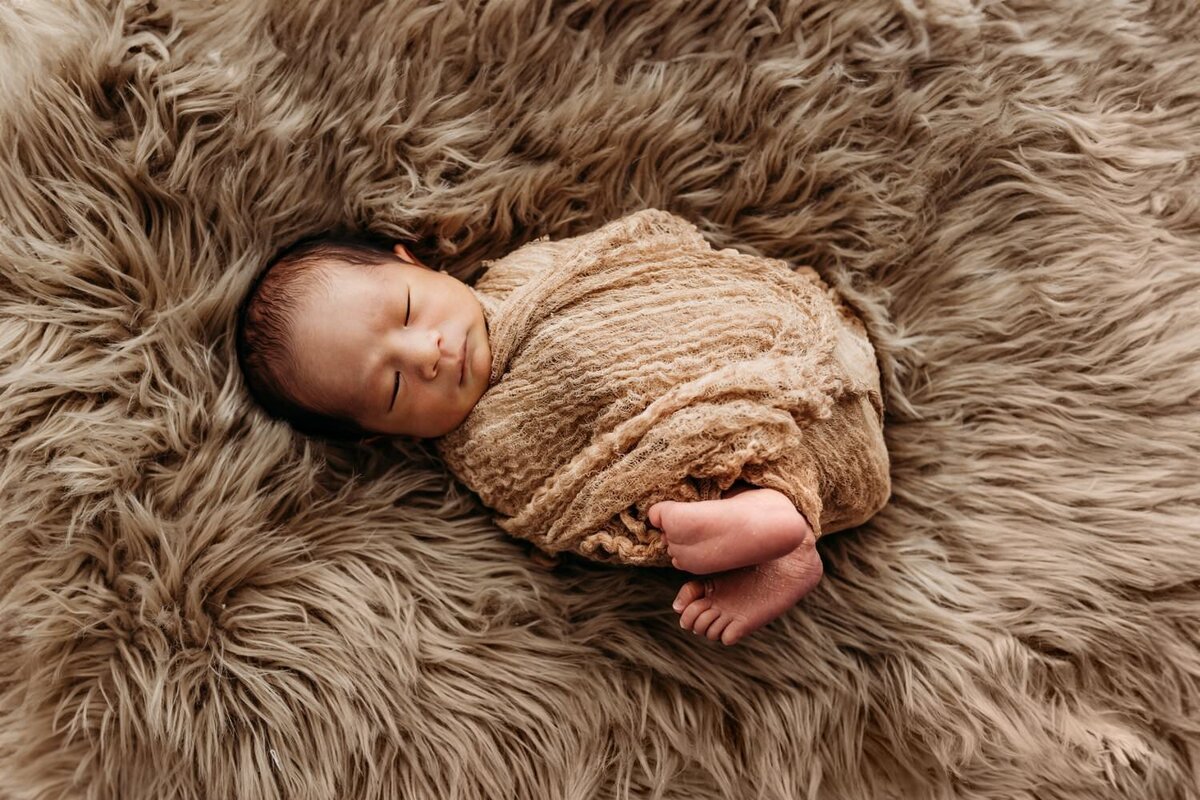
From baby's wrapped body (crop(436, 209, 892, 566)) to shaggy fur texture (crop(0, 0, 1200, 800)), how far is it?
0.08 metres

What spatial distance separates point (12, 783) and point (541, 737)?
565 millimetres

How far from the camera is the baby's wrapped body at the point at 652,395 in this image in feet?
2.71

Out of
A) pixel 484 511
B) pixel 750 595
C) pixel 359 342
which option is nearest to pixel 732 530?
pixel 750 595

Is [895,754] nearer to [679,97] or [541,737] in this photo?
[541,737]

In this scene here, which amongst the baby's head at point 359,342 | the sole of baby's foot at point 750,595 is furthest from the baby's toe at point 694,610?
the baby's head at point 359,342

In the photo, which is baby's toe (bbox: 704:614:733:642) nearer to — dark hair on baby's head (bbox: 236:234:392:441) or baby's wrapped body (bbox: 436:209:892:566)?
baby's wrapped body (bbox: 436:209:892:566)

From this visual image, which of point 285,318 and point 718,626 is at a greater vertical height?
point 285,318

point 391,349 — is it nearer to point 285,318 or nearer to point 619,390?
point 285,318

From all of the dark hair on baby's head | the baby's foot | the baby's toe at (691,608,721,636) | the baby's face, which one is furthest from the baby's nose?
the baby's toe at (691,608,721,636)

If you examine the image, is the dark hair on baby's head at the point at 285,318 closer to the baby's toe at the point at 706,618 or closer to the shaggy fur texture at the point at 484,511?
the shaggy fur texture at the point at 484,511

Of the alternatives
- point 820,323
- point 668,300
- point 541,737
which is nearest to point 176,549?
point 541,737

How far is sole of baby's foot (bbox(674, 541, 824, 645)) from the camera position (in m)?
0.83

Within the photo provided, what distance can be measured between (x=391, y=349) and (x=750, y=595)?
49cm

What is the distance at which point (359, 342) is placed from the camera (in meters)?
0.82
